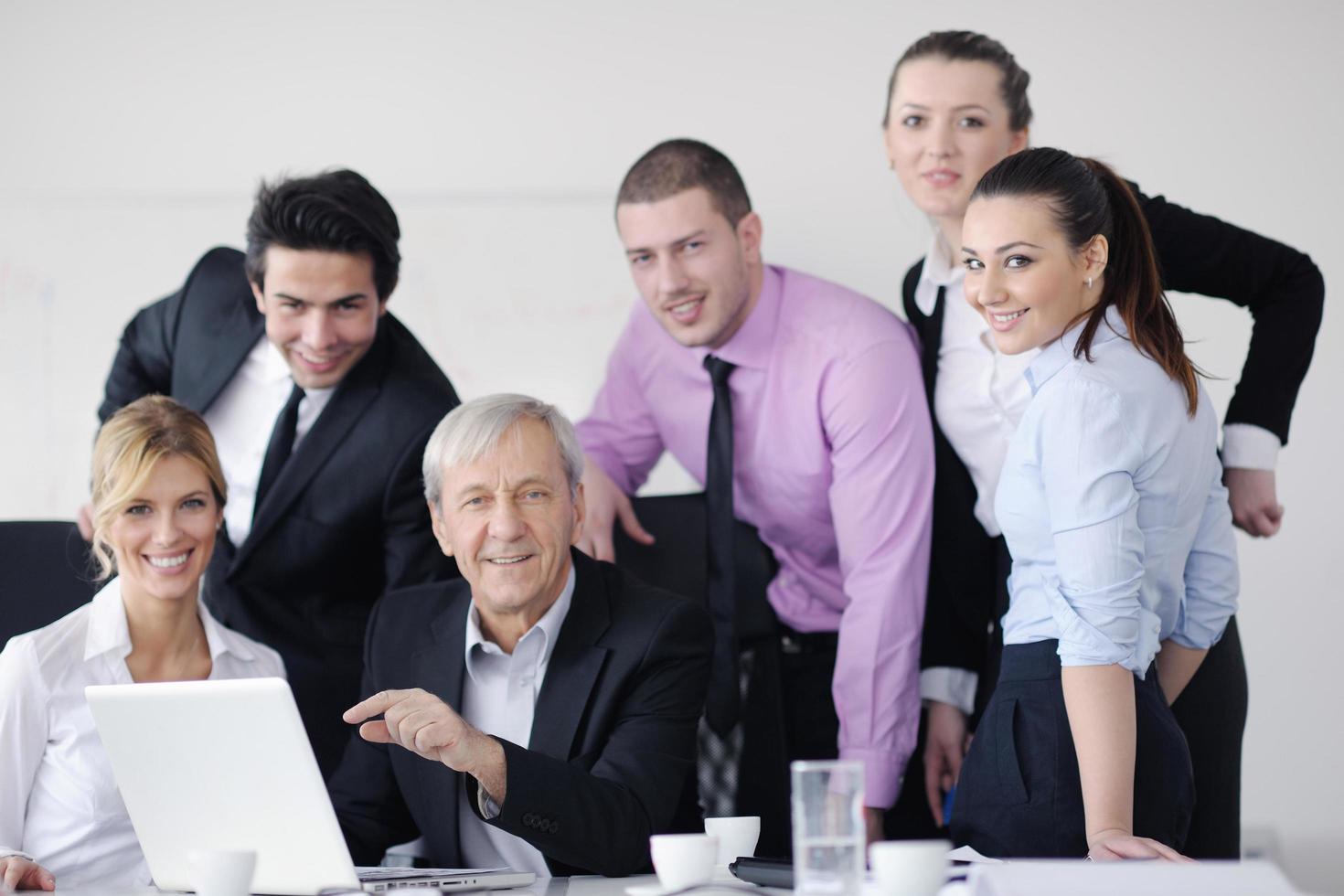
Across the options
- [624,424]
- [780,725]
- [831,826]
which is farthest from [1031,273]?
[624,424]

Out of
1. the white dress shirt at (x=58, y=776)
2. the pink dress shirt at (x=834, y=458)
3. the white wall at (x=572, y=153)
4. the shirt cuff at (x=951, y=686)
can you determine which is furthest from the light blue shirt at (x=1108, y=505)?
the white wall at (x=572, y=153)

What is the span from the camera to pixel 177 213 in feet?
12.2

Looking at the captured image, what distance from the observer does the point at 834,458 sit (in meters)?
2.69

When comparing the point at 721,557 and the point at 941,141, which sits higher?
the point at 941,141

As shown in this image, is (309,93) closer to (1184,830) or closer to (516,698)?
(516,698)

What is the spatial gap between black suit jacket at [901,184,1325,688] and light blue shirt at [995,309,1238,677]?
0.63m

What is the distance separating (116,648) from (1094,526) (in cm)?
149

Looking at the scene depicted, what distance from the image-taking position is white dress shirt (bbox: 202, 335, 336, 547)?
9.12 feet

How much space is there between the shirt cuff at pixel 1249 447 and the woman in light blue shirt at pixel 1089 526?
53 cm

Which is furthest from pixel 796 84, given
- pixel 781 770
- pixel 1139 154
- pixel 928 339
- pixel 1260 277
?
pixel 781 770

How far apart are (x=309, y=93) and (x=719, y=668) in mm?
1999

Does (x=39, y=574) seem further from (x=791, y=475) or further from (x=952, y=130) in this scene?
(x=952, y=130)

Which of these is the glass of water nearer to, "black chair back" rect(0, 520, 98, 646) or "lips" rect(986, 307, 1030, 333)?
"lips" rect(986, 307, 1030, 333)

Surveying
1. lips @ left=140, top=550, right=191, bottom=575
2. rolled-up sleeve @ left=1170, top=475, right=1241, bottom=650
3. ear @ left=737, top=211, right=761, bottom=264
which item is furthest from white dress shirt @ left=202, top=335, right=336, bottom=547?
rolled-up sleeve @ left=1170, top=475, right=1241, bottom=650
